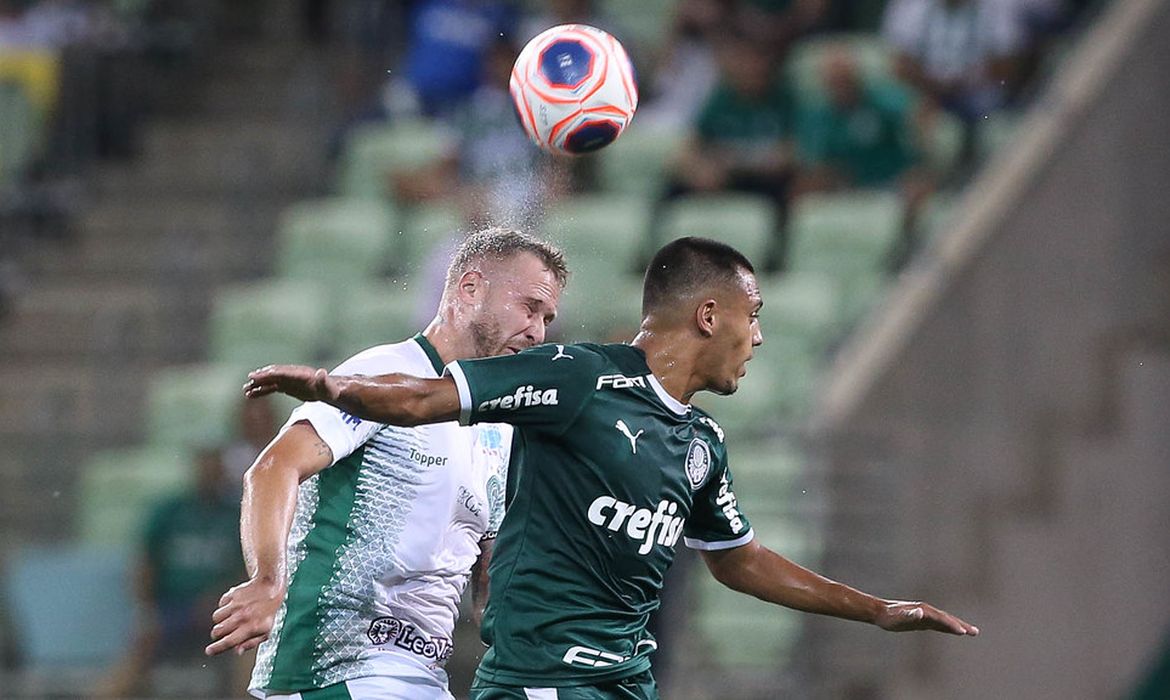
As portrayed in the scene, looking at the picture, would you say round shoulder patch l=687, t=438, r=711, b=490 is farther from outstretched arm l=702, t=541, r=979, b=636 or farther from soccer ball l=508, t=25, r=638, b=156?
soccer ball l=508, t=25, r=638, b=156

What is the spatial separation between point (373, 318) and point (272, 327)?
714 mm

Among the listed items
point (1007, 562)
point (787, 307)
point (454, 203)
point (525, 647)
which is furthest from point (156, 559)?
point (525, 647)

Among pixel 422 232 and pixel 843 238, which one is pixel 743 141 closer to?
pixel 843 238

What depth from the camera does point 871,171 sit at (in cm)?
1188

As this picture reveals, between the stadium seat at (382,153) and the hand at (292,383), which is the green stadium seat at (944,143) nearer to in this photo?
the stadium seat at (382,153)

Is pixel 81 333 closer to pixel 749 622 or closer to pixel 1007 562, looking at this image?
pixel 749 622

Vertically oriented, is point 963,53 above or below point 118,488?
above

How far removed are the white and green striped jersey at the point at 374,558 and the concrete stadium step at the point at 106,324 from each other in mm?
6829

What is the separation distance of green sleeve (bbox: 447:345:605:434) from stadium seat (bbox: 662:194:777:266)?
243 inches

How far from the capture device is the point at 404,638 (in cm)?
566

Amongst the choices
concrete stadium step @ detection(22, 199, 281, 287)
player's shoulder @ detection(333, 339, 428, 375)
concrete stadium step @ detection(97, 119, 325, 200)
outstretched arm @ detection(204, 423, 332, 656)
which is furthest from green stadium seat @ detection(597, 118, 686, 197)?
outstretched arm @ detection(204, 423, 332, 656)

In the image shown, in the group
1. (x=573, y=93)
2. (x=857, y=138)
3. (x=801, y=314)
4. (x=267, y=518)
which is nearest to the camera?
(x=267, y=518)

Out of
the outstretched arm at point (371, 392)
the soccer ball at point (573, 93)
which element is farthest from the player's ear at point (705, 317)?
the soccer ball at point (573, 93)

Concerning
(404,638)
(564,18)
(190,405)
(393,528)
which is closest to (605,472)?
(393,528)
